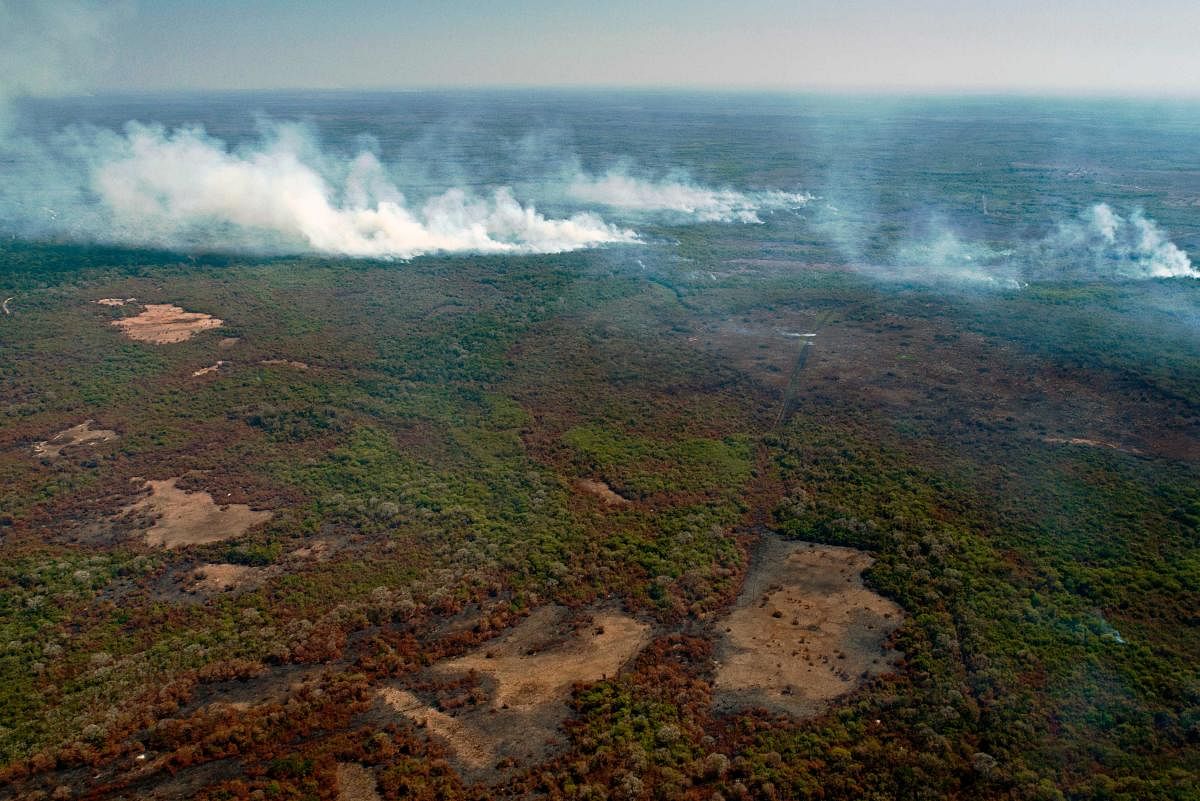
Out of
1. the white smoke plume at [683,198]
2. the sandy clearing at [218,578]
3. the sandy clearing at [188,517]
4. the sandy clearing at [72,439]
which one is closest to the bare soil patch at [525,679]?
the sandy clearing at [218,578]

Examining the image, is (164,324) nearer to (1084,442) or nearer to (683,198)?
(1084,442)

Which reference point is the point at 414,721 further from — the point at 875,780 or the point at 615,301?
the point at 615,301

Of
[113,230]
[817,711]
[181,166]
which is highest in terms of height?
[181,166]

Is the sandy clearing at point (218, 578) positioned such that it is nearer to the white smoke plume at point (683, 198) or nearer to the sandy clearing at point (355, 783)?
the sandy clearing at point (355, 783)

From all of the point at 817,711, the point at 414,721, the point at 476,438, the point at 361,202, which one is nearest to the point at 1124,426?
the point at 817,711

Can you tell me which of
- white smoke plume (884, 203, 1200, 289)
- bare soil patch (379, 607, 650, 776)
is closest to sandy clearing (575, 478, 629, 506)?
bare soil patch (379, 607, 650, 776)

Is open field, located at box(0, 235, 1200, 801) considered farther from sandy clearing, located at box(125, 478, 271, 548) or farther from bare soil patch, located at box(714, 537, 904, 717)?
sandy clearing, located at box(125, 478, 271, 548)
